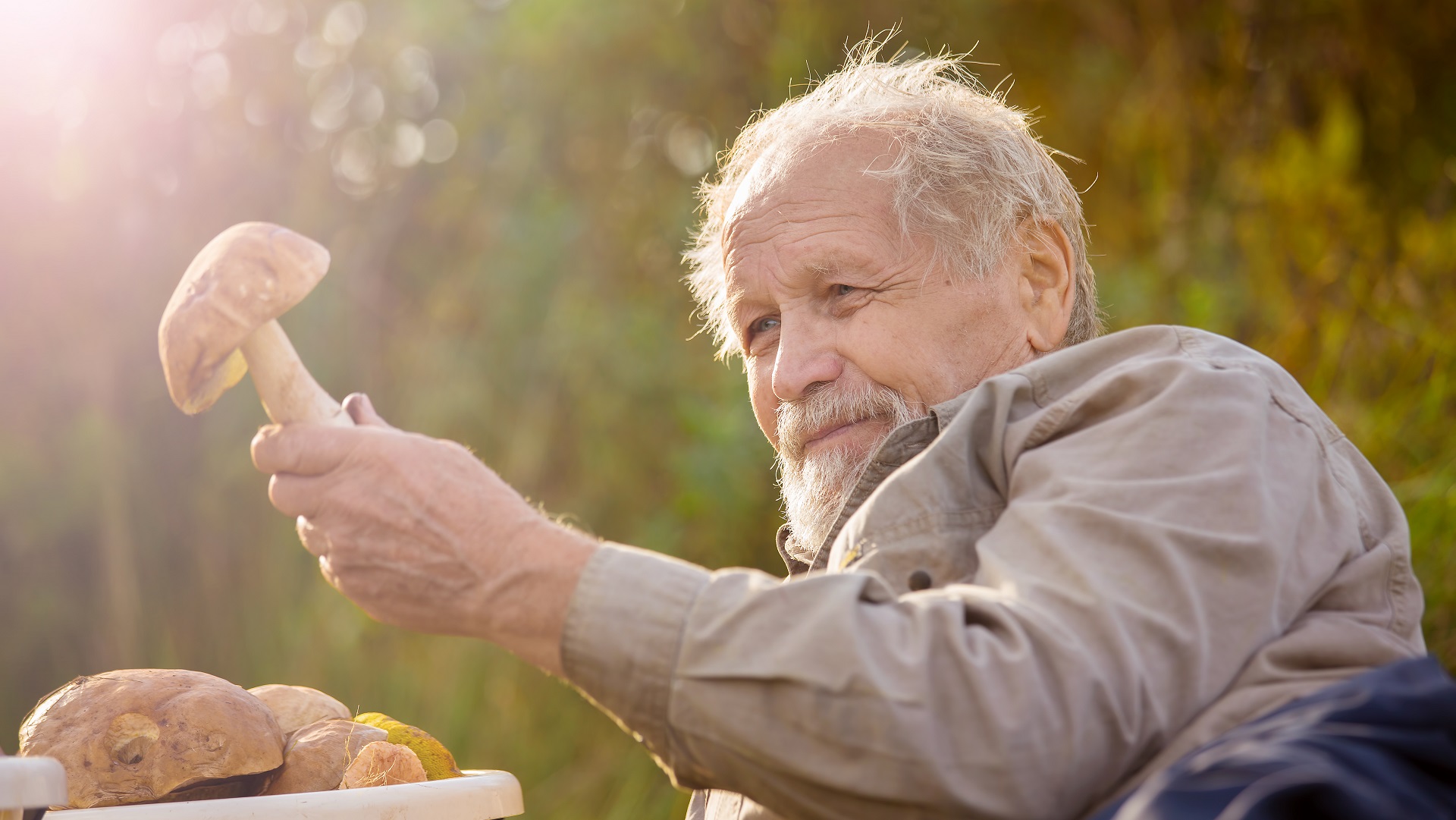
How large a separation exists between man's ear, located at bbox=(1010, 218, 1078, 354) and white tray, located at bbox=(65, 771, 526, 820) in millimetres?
1242

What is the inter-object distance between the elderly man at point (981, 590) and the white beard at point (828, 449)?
0.86 ft

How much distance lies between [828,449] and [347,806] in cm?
99

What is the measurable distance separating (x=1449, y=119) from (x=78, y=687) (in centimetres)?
490

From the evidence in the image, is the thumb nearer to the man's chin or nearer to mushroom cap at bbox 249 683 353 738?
mushroom cap at bbox 249 683 353 738

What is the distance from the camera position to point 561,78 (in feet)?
16.0

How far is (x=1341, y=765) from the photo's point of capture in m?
0.88

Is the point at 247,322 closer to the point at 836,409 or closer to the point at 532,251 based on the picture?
the point at 836,409

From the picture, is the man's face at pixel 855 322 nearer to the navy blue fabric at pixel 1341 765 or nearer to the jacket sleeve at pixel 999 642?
the jacket sleeve at pixel 999 642

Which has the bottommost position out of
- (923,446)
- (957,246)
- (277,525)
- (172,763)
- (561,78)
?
(277,525)

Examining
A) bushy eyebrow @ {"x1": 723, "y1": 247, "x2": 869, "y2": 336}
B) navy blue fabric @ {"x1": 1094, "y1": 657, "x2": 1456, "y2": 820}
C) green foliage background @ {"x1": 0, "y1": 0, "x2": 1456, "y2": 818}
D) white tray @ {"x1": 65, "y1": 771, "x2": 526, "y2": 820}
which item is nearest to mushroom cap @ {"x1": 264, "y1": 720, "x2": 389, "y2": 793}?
white tray @ {"x1": 65, "y1": 771, "x2": 526, "y2": 820}

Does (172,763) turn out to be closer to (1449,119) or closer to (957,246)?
(957,246)

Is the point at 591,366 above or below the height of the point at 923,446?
below

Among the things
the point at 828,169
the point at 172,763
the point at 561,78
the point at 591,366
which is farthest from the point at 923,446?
the point at 561,78

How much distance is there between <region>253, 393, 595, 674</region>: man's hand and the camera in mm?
1144
